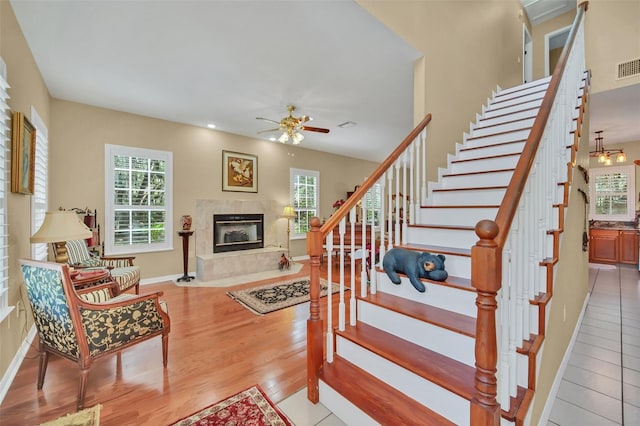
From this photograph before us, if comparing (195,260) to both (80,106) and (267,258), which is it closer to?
(267,258)

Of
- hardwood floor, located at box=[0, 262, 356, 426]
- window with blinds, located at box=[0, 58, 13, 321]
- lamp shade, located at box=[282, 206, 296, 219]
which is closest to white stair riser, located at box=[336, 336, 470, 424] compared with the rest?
hardwood floor, located at box=[0, 262, 356, 426]

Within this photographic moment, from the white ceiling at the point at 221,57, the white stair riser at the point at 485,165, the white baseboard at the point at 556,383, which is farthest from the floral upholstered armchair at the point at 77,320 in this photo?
the white stair riser at the point at 485,165

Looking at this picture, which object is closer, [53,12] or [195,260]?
[53,12]

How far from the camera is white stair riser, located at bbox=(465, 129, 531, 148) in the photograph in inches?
118

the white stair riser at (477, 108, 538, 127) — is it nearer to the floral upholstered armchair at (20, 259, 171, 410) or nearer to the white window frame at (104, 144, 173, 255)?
the floral upholstered armchair at (20, 259, 171, 410)

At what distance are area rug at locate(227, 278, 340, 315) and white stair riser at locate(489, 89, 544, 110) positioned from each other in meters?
3.61

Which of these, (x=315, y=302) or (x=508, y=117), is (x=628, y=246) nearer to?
(x=508, y=117)

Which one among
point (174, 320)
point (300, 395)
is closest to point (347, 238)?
point (174, 320)

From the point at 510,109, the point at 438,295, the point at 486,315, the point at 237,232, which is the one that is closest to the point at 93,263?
the point at 237,232

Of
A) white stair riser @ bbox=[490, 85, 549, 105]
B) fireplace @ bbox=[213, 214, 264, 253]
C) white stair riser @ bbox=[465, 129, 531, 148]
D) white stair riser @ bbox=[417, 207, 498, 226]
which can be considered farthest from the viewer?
fireplace @ bbox=[213, 214, 264, 253]

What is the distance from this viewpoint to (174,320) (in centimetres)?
307

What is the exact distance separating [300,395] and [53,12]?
11.6 feet

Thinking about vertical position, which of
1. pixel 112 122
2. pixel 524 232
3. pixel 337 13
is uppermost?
pixel 337 13

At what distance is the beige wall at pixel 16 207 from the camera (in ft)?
6.56
